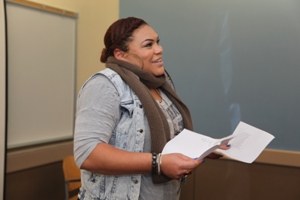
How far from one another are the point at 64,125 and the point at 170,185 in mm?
1594

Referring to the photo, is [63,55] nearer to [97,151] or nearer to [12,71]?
[12,71]

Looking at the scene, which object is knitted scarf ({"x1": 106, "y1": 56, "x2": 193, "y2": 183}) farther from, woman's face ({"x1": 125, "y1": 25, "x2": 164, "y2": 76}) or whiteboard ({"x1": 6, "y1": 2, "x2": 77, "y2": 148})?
whiteboard ({"x1": 6, "y1": 2, "x2": 77, "y2": 148})

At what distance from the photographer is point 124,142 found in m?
1.15

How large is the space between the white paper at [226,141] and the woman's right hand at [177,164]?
26 mm

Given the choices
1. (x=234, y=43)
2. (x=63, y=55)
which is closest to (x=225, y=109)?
(x=234, y=43)

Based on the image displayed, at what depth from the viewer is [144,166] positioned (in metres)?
1.07

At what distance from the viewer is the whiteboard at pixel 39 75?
7.23ft

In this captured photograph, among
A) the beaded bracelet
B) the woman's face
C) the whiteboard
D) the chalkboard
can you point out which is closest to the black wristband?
the beaded bracelet

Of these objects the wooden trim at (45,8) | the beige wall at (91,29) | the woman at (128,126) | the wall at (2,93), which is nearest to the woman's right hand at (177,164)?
the woman at (128,126)

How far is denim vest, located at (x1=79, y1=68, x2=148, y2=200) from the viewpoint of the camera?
1144 mm

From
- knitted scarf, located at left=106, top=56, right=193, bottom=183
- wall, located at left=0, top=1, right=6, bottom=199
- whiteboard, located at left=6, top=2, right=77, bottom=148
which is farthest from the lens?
whiteboard, located at left=6, top=2, right=77, bottom=148

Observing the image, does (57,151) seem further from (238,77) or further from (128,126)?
(128,126)

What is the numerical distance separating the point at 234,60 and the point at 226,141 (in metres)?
1.23

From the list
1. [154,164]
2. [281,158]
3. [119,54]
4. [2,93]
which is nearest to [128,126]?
[154,164]
